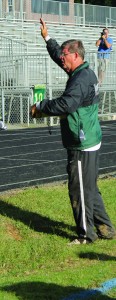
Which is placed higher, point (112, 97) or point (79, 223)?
point (79, 223)

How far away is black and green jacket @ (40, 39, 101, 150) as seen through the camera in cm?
731

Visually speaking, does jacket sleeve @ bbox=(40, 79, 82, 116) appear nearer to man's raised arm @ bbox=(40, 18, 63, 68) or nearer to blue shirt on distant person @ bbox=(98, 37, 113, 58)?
man's raised arm @ bbox=(40, 18, 63, 68)

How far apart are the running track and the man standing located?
2.90 m

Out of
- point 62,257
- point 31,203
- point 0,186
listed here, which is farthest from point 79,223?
point 0,186

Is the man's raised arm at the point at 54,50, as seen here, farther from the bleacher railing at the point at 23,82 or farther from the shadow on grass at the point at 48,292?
the bleacher railing at the point at 23,82

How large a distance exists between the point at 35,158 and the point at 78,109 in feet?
21.1

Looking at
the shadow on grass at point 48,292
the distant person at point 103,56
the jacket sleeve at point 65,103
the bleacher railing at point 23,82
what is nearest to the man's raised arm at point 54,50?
the jacket sleeve at point 65,103

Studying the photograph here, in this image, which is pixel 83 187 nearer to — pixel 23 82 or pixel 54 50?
pixel 54 50

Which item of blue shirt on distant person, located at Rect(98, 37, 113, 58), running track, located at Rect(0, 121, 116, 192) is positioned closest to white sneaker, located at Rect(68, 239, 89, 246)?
running track, located at Rect(0, 121, 116, 192)

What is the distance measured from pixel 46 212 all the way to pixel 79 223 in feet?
4.74

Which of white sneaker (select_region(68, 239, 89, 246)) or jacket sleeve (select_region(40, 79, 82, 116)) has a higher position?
jacket sleeve (select_region(40, 79, 82, 116))

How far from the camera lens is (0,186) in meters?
10.8

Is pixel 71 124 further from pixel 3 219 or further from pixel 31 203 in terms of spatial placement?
pixel 31 203

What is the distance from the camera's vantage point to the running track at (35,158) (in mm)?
11531
